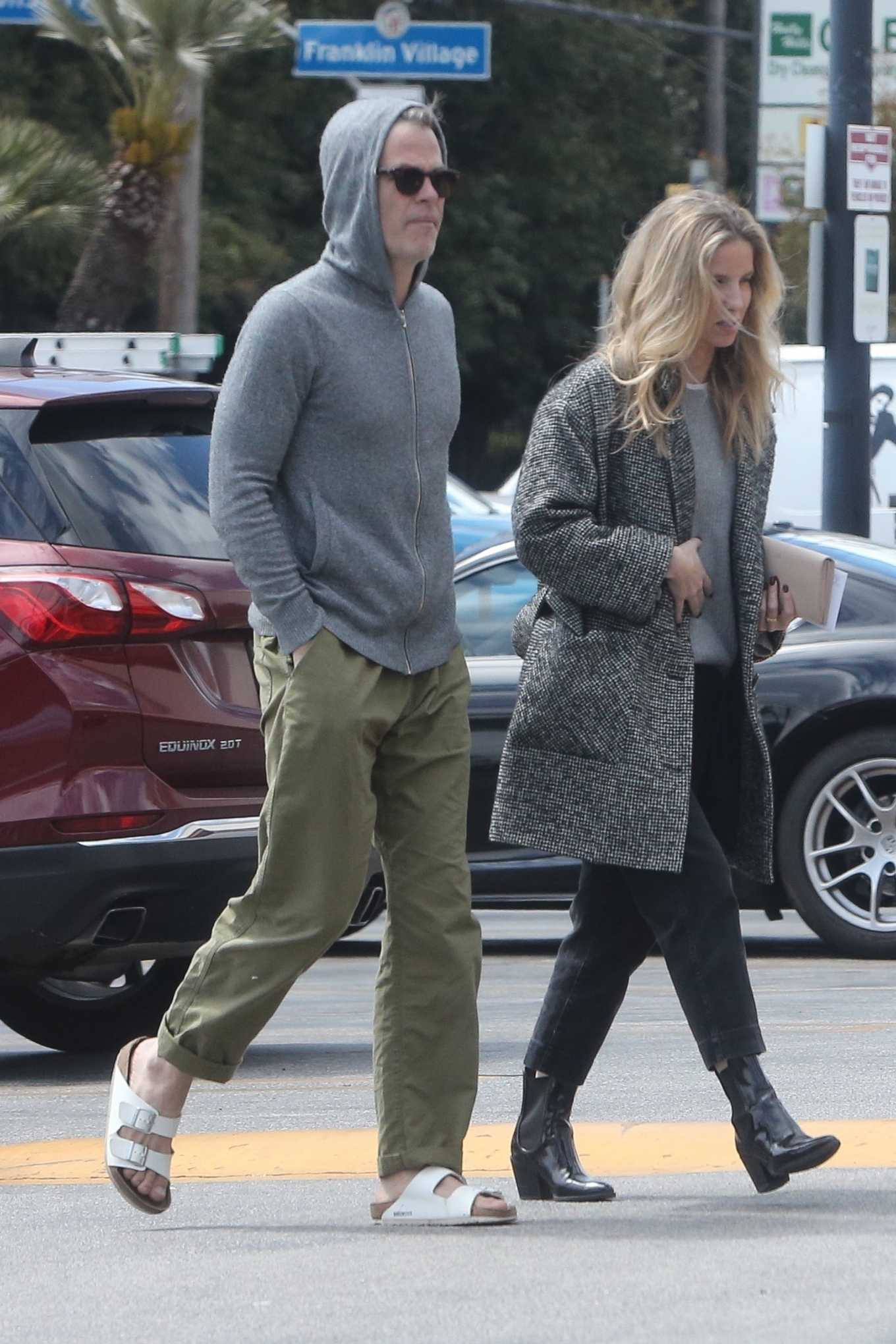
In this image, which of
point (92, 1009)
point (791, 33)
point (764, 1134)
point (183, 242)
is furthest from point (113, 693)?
point (791, 33)

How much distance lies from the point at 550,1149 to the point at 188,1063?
2.22ft

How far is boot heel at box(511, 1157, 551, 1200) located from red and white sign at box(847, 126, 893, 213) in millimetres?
8581

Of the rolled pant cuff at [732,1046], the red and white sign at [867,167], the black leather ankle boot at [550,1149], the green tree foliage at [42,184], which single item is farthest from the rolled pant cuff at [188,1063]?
the green tree foliage at [42,184]

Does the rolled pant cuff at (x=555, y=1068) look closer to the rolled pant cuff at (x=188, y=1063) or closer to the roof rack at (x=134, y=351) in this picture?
the rolled pant cuff at (x=188, y=1063)

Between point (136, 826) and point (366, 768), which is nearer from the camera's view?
point (366, 768)

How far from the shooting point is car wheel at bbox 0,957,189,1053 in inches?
262

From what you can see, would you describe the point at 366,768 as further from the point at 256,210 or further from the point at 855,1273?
the point at 256,210

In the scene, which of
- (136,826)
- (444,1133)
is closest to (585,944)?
(444,1133)

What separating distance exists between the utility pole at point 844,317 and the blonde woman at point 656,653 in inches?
322

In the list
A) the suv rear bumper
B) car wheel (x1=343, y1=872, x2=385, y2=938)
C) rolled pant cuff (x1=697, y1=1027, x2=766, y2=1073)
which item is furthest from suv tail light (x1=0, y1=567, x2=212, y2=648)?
rolled pant cuff (x1=697, y1=1027, x2=766, y2=1073)

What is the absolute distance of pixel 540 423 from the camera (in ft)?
14.8

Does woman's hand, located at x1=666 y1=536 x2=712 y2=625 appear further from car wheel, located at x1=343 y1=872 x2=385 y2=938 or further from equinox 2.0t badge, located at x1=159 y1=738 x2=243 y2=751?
car wheel, located at x1=343 y1=872 x2=385 y2=938

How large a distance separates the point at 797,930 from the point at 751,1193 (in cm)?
455

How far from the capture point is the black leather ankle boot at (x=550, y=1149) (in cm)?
458
